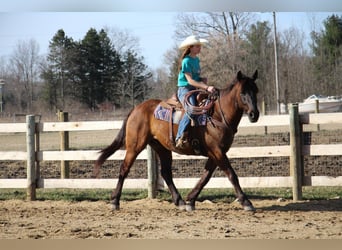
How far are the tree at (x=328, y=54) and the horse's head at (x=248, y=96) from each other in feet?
16.9

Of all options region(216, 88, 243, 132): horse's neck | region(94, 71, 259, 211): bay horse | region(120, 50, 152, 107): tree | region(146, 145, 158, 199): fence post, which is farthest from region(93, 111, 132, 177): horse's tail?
region(120, 50, 152, 107): tree

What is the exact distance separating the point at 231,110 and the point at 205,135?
0.48 meters

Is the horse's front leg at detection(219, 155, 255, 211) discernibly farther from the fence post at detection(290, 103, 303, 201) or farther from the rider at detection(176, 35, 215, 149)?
the fence post at detection(290, 103, 303, 201)

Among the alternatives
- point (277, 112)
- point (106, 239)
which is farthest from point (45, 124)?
point (277, 112)

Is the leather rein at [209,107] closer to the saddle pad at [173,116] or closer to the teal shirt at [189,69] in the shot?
the saddle pad at [173,116]

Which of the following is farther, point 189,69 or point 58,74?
point 58,74

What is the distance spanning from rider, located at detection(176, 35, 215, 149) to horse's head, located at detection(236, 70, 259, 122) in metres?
0.46

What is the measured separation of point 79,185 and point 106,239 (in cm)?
293

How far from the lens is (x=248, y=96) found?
594cm

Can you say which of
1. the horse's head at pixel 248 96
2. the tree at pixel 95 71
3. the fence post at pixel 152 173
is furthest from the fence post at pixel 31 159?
the tree at pixel 95 71

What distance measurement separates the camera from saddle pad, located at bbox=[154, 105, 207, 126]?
20.5ft

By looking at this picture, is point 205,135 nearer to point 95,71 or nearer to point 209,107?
point 209,107

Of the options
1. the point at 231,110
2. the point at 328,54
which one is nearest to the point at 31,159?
the point at 231,110

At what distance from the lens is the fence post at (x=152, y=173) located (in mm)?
7375
